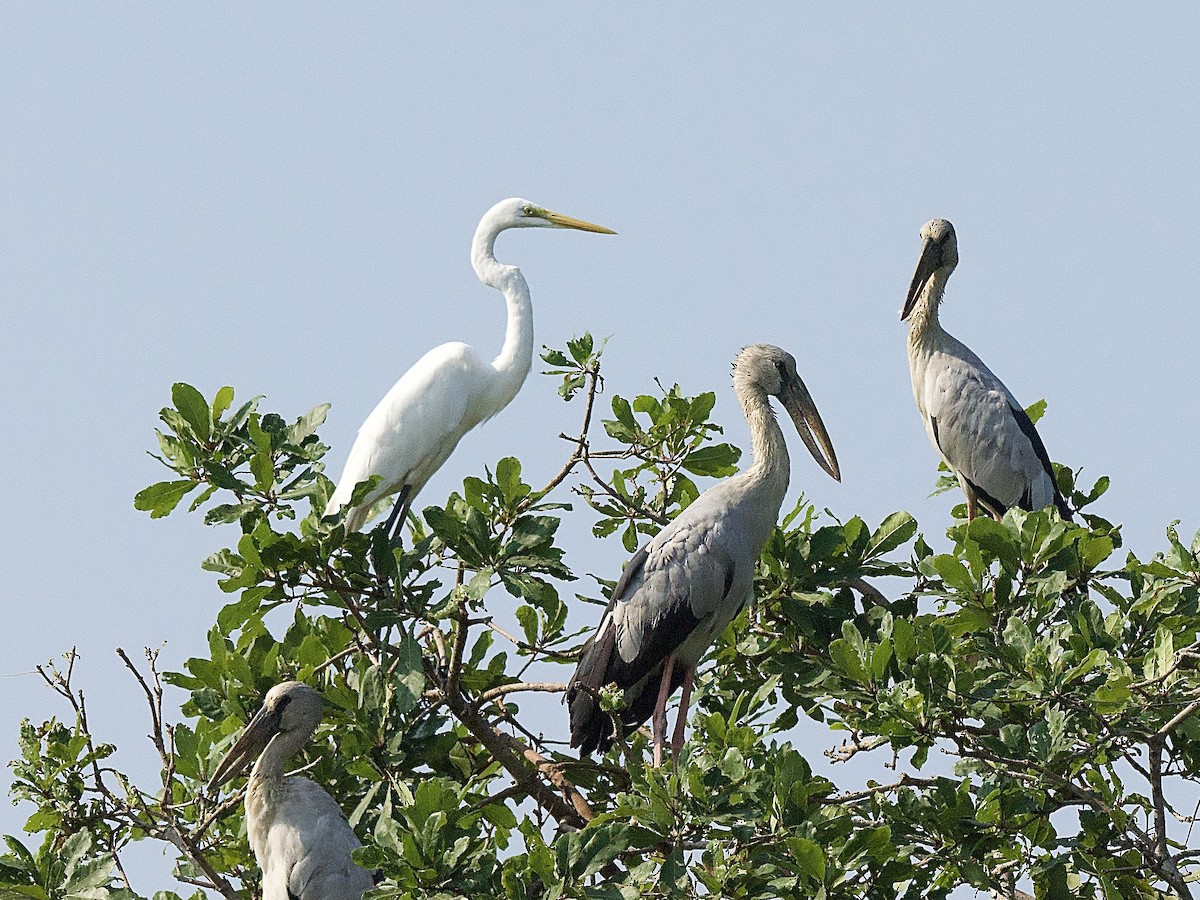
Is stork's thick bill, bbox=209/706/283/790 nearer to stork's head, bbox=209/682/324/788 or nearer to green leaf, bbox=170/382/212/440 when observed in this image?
stork's head, bbox=209/682/324/788

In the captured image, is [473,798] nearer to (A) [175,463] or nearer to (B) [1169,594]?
(A) [175,463]

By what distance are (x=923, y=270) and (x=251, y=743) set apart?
15.7ft

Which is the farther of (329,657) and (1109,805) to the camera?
(329,657)

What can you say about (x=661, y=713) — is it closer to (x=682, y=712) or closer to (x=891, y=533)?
(x=682, y=712)

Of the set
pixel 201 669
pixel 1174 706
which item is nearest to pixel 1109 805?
pixel 1174 706

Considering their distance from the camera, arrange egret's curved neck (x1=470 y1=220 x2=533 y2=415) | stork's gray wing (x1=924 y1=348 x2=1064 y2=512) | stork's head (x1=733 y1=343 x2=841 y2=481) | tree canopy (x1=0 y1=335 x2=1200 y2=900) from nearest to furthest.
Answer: tree canopy (x1=0 y1=335 x2=1200 y2=900) < stork's head (x1=733 y1=343 x2=841 y2=481) < stork's gray wing (x1=924 y1=348 x2=1064 y2=512) < egret's curved neck (x1=470 y1=220 x2=533 y2=415)

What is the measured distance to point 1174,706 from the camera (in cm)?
487

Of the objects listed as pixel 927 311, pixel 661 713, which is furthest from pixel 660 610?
pixel 927 311

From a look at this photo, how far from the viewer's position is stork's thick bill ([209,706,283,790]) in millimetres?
5102

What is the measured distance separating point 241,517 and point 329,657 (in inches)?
24.0

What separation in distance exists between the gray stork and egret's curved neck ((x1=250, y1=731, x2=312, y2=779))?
92cm

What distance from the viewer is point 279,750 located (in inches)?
201

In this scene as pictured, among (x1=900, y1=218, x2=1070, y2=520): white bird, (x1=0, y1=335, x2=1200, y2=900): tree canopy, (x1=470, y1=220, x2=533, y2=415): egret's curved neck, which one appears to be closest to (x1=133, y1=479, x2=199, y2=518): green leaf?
(x1=0, y1=335, x2=1200, y2=900): tree canopy

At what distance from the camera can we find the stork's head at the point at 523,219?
9039 millimetres
